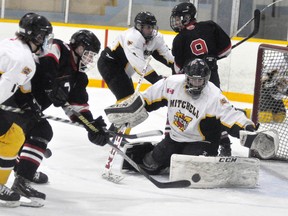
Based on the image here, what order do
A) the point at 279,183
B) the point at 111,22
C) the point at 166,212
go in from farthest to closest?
the point at 111,22 < the point at 279,183 < the point at 166,212

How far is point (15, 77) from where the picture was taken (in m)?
3.21

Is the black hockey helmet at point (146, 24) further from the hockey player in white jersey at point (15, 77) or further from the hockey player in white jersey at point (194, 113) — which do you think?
the hockey player in white jersey at point (15, 77)

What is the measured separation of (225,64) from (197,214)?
14.3ft

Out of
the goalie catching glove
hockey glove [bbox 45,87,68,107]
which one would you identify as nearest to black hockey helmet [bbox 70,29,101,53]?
hockey glove [bbox 45,87,68,107]

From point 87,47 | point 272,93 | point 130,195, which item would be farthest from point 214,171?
point 272,93

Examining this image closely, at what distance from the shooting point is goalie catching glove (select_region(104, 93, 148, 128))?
4227 mm

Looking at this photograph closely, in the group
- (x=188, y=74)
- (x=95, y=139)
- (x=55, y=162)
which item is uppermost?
(x=188, y=74)

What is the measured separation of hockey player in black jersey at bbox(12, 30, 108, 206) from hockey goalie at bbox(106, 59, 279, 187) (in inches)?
18.6

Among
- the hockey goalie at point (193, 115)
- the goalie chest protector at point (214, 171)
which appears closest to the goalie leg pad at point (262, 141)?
the hockey goalie at point (193, 115)

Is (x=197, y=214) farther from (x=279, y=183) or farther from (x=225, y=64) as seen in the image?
(x=225, y=64)

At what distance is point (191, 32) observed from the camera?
484cm

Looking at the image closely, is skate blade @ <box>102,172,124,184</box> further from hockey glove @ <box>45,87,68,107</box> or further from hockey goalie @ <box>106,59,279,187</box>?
hockey glove @ <box>45,87,68,107</box>

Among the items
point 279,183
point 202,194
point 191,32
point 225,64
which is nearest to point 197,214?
point 202,194

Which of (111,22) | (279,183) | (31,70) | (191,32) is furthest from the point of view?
(111,22)
